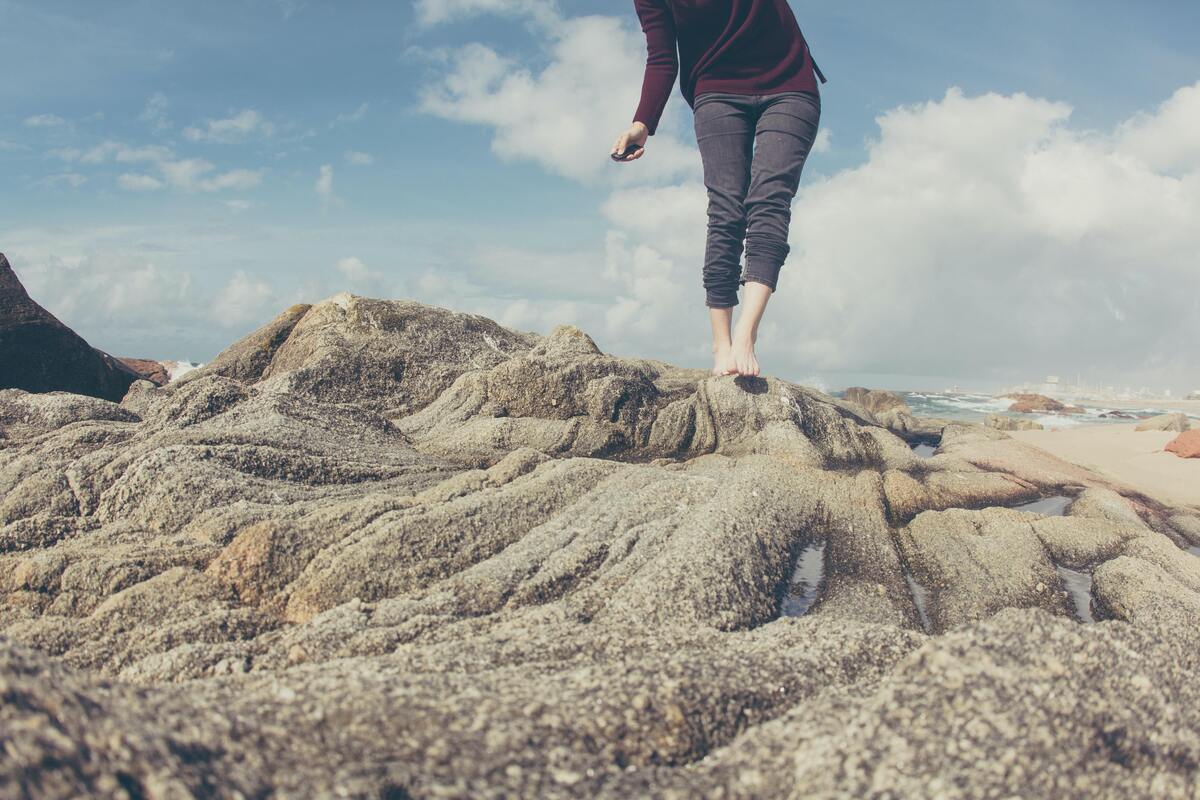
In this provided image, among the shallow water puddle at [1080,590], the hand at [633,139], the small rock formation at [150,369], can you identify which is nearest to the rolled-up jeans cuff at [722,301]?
the hand at [633,139]

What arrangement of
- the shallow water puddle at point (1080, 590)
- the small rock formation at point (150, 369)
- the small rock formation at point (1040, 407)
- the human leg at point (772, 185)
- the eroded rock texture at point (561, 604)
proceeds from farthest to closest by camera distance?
1. the small rock formation at point (1040, 407)
2. the small rock formation at point (150, 369)
3. the human leg at point (772, 185)
4. the shallow water puddle at point (1080, 590)
5. the eroded rock texture at point (561, 604)

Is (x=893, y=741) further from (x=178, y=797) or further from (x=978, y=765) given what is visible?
(x=178, y=797)

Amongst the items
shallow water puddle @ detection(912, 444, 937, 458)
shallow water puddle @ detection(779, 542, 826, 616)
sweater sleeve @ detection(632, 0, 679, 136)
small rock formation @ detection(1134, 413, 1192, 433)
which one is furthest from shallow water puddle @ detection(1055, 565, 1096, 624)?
small rock formation @ detection(1134, 413, 1192, 433)

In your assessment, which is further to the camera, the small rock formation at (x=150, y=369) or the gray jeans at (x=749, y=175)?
the small rock formation at (x=150, y=369)

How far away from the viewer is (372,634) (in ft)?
10.4

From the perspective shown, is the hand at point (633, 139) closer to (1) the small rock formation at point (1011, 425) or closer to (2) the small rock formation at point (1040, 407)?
(1) the small rock formation at point (1011, 425)

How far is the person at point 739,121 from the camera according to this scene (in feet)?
20.2

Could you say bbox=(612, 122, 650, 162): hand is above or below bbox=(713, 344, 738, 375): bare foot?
above

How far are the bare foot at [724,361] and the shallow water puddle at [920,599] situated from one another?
220cm

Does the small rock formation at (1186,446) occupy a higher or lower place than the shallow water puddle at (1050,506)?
higher

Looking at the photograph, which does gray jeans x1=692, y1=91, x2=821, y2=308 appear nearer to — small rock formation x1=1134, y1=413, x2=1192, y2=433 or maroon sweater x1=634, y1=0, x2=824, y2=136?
maroon sweater x1=634, y1=0, x2=824, y2=136

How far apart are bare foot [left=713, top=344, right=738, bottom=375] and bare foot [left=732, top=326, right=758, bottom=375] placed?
45 mm

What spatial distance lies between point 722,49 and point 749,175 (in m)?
1.02

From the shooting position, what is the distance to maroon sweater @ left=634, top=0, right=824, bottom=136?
244 inches
